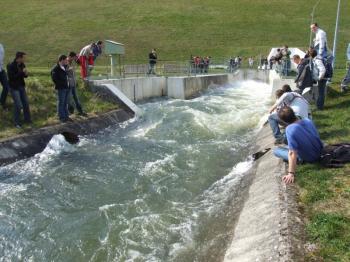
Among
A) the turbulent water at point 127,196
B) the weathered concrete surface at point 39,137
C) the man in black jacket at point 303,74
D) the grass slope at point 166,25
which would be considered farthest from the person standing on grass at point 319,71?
the grass slope at point 166,25

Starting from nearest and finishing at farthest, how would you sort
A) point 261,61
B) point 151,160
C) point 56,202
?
point 56,202, point 151,160, point 261,61

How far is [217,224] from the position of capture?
7.86m

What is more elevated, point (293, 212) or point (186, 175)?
point (293, 212)

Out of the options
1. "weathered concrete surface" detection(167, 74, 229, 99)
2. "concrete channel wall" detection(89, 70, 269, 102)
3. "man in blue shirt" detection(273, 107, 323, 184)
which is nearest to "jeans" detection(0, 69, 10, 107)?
"concrete channel wall" detection(89, 70, 269, 102)

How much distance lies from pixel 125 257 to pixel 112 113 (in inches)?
420

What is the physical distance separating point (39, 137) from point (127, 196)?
187 inches

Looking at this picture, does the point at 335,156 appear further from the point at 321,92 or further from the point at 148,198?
the point at 321,92

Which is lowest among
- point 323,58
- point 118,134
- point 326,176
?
point 118,134

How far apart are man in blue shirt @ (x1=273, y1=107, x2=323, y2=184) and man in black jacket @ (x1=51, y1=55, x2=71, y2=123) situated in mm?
8341

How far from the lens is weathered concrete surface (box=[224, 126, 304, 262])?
5656 millimetres

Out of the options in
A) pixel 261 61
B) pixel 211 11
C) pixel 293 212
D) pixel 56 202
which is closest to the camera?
pixel 293 212

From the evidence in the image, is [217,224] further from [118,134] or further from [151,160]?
[118,134]

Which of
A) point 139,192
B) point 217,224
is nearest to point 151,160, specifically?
point 139,192

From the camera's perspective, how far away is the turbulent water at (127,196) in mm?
7191
